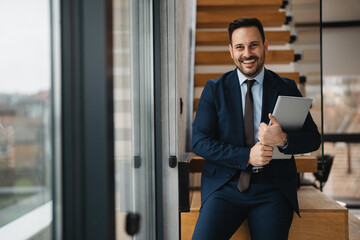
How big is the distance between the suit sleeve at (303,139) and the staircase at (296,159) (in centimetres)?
41

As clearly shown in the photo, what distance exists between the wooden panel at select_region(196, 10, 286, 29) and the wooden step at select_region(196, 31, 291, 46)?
14 centimetres

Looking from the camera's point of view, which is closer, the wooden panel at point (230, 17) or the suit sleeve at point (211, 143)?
the suit sleeve at point (211, 143)

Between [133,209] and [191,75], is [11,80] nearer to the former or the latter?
[133,209]

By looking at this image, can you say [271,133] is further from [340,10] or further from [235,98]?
[340,10]

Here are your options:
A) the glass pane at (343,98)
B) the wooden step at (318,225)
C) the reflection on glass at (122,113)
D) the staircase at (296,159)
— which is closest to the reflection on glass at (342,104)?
the glass pane at (343,98)

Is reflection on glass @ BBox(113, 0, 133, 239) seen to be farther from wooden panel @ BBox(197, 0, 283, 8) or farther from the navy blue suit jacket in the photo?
wooden panel @ BBox(197, 0, 283, 8)

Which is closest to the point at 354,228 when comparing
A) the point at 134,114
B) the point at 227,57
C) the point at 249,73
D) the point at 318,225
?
the point at 318,225

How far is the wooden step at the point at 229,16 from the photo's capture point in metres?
3.14

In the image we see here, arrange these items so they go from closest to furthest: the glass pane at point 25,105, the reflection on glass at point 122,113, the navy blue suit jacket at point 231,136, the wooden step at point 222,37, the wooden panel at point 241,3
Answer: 1. the glass pane at point 25,105
2. the reflection on glass at point 122,113
3. the navy blue suit jacket at point 231,136
4. the wooden step at point 222,37
5. the wooden panel at point 241,3

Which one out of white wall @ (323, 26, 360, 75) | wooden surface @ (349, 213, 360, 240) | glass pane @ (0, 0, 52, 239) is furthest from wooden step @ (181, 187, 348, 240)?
white wall @ (323, 26, 360, 75)

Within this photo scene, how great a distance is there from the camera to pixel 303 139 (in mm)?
1599

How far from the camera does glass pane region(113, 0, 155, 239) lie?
110 cm

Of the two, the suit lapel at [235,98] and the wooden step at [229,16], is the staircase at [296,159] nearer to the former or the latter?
the wooden step at [229,16]

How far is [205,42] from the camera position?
319 cm
